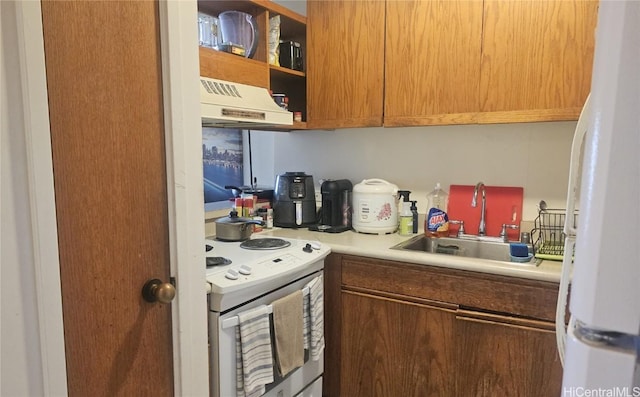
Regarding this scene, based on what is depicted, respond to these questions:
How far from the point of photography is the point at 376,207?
222 centimetres

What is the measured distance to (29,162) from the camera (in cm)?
78

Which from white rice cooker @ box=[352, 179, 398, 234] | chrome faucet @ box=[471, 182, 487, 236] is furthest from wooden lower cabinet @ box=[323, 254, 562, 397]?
chrome faucet @ box=[471, 182, 487, 236]

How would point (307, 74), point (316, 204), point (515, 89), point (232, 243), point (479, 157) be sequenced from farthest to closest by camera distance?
point (316, 204)
point (307, 74)
point (479, 157)
point (232, 243)
point (515, 89)

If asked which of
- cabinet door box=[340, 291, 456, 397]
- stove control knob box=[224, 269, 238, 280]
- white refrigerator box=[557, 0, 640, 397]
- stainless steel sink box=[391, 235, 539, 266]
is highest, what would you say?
white refrigerator box=[557, 0, 640, 397]

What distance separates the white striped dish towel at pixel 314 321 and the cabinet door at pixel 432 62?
88 cm

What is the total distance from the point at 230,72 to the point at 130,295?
119 centimetres

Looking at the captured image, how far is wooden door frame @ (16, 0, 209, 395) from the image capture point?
0.78 metres

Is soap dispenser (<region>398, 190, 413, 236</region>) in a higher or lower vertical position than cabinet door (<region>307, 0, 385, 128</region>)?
lower

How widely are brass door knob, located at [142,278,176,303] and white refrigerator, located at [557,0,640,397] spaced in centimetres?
82

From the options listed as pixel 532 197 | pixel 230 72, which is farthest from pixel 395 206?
pixel 230 72

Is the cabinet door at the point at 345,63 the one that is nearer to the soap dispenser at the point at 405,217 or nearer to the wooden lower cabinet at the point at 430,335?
the soap dispenser at the point at 405,217

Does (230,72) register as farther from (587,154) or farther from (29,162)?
(587,154)

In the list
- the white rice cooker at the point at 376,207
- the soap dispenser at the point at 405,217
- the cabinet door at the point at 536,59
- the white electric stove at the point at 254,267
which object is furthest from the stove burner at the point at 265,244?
the cabinet door at the point at 536,59

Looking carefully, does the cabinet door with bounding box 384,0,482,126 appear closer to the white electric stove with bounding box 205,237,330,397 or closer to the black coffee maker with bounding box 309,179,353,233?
the black coffee maker with bounding box 309,179,353,233
